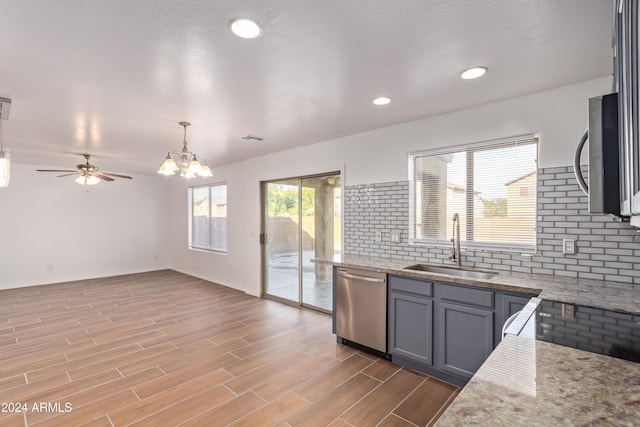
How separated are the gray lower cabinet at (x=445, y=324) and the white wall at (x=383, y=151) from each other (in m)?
1.24

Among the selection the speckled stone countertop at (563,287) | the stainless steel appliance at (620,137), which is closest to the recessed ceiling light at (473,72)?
the stainless steel appliance at (620,137)

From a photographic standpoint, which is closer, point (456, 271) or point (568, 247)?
point (568, 247)

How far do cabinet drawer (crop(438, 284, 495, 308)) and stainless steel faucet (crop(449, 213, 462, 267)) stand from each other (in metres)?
0.53

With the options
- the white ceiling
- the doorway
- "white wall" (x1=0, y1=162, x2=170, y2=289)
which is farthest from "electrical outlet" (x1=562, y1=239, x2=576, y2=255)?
"white wall" (x1=0, y1=162, x2=170, y2=289)

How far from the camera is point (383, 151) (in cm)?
368

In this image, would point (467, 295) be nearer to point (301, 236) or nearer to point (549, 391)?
point (549, 391)

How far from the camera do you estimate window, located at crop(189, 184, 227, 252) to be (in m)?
6.69

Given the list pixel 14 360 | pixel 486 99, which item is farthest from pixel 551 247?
pixel 14 360

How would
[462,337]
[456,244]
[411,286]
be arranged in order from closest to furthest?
[462,337], [411,286], [456,244]

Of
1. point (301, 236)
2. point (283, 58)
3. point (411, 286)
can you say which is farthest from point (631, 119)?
point (301, 236)

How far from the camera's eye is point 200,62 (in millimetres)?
2102

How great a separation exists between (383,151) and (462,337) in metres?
2.12

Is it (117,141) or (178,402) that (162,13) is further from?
(117,141)

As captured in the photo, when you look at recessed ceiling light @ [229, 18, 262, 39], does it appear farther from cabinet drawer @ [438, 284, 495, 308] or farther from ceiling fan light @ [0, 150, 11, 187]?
cabinet drawer @ [438, 284, 495, 308]
